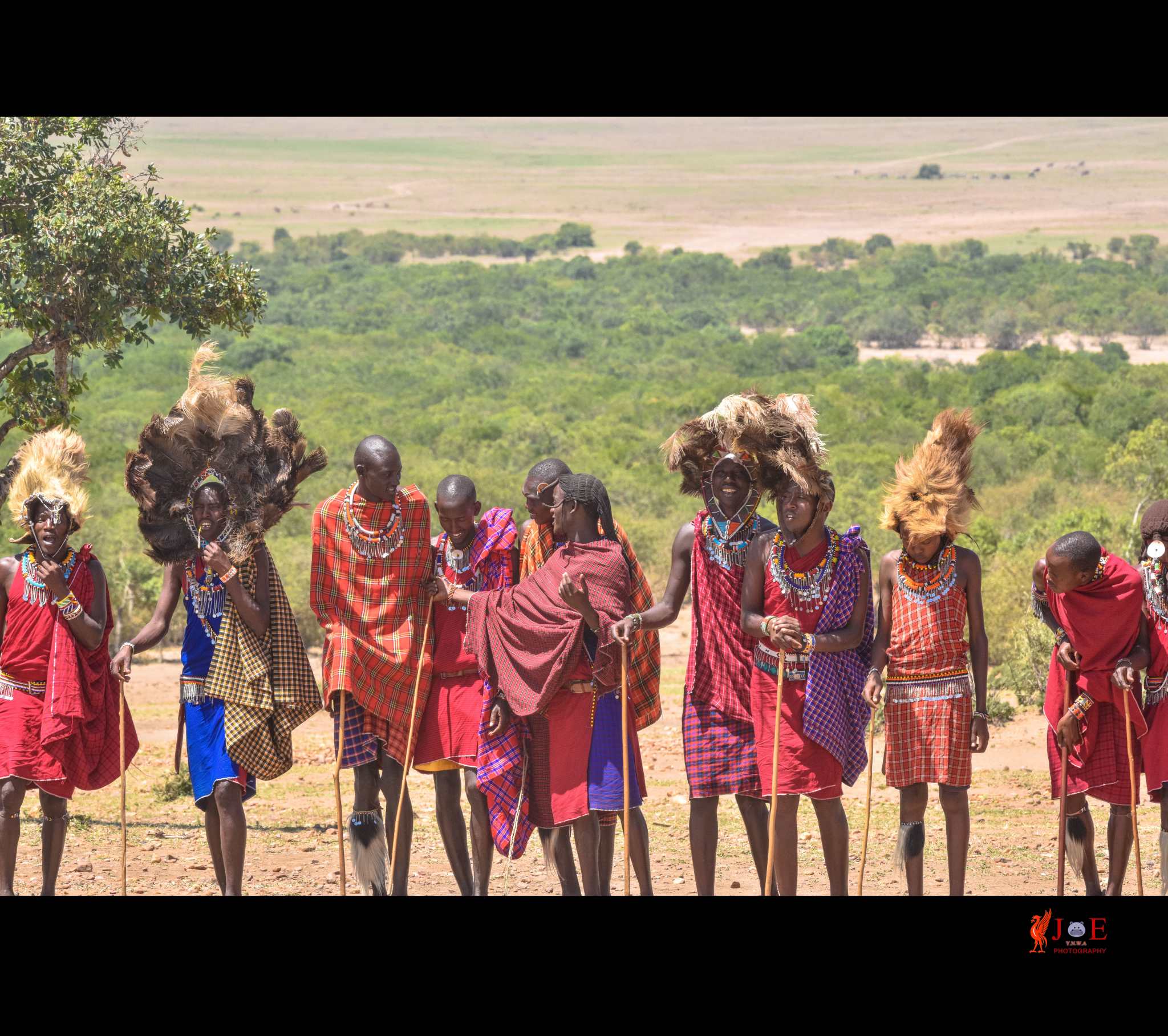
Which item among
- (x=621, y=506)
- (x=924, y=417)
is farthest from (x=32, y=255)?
(x=924, y=417)

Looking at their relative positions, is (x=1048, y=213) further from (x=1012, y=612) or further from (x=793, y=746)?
(x=793, y=746)

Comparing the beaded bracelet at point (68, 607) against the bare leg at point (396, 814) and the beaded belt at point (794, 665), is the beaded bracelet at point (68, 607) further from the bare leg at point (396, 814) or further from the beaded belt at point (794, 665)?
the beaded belt at point (794, 665)

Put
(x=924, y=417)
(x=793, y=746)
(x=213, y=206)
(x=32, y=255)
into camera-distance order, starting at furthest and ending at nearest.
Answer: (x=213, y=206) → (x=924, y=417) → (x=32, y=255) → (x=793, y=746)

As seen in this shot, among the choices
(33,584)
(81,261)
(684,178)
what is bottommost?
(33,584)

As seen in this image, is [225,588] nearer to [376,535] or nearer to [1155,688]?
[376,535]

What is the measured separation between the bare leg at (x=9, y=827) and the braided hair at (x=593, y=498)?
2425mm

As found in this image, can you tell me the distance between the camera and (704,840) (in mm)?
5555

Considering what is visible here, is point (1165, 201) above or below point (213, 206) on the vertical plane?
below

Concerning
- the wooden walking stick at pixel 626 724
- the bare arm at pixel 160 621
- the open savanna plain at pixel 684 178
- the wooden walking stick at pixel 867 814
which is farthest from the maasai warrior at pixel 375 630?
the open savanna plain at pixel 684 178

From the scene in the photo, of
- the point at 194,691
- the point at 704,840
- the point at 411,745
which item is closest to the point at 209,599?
the point at 194,691

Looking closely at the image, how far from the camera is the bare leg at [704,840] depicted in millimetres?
5551

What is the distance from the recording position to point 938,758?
5.39 meters

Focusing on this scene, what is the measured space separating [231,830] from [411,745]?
0.76m

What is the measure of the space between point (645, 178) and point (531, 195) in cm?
962
